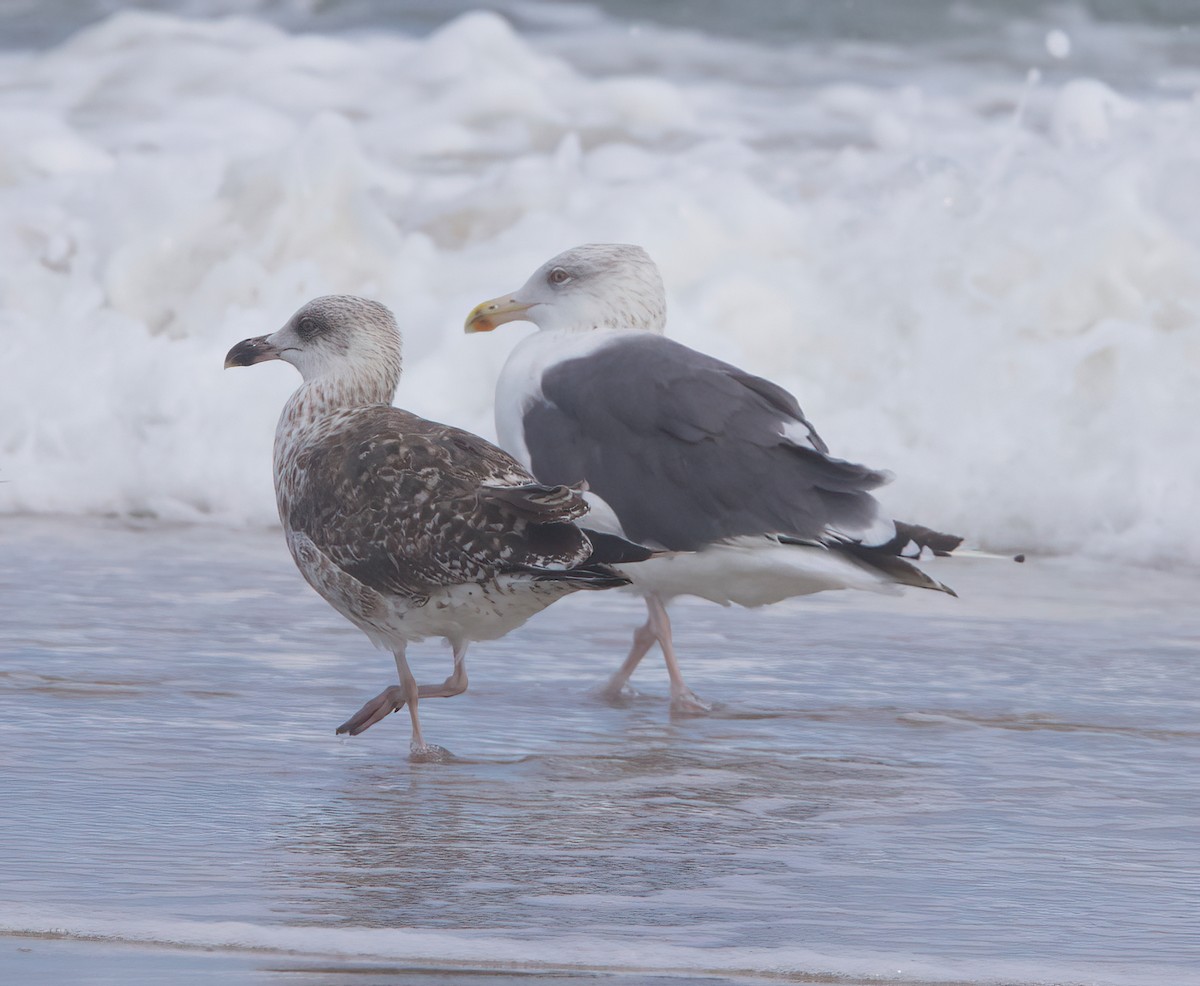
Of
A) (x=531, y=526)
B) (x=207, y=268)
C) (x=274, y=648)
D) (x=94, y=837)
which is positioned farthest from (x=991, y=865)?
(x=207, y=268)

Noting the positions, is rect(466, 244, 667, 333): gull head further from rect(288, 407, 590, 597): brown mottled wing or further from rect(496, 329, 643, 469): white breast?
rect(288, 407, 590, 597): brown mottled wing

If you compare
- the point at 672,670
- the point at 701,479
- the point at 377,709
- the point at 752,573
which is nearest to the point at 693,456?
the point at 701,479

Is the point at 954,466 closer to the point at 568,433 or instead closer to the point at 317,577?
the point at 568,433

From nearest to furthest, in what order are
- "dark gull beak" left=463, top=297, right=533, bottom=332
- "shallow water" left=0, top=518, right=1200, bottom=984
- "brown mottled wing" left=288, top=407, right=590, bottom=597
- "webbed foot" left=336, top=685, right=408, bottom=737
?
"shallow water" left=0, top=518, right=1200, bottom=984, "brown mottled wing" left=288, top=407, right=590, bottom=597, "webbed foot" left=336, top=685, right=408, bottom=737, "dark gull beak" left=463, top=297, right=533, bottom=332

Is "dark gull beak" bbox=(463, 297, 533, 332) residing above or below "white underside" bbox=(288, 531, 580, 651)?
above

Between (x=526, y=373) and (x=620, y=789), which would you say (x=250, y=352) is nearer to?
(x=526, y=373)

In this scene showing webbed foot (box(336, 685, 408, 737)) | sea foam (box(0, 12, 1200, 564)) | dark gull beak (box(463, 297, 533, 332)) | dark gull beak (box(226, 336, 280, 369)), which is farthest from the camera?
sea foam (box(0, 12, 1200, 564))

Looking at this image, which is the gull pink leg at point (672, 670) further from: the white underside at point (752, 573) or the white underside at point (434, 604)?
the white underside at point (434, 604)

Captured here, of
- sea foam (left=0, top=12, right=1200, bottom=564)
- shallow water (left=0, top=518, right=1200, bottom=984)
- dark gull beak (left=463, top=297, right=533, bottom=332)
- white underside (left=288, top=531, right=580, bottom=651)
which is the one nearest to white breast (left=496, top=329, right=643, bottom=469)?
dark gull beak (left=463, top=297, right=533, bottom=332)

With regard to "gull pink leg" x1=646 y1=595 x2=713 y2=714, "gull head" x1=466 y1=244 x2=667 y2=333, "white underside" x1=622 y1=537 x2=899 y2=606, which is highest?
"gull head" x1=466 y1=244 x2=667 y2=333

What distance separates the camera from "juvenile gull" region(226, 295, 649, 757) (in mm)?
4359

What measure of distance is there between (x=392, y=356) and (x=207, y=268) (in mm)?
5828

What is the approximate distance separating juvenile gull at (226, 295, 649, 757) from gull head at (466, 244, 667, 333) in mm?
1197

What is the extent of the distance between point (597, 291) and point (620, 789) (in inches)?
83.5
